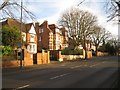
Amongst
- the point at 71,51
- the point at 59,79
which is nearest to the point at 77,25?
the point at 71,51

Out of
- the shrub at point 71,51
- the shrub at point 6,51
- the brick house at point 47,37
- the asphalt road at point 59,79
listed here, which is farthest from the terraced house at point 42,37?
the asphalt road at point 59,79

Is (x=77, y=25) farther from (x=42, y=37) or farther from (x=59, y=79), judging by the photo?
(x=59, y=79)

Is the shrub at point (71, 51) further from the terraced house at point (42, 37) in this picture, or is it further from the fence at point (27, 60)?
the fence at point (27, 60)

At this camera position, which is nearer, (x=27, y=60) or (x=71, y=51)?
(x=27, y=60)

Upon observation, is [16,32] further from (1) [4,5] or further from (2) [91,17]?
(2) [91,17]

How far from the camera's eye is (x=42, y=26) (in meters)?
86.1

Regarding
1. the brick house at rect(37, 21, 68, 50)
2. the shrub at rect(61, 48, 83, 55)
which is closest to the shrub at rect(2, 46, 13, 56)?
the shrub at rect(61, 48, 83, 55)

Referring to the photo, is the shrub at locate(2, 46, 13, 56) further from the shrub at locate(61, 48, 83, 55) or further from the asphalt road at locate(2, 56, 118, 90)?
the shrub at locate(61, 48, 83, 55)

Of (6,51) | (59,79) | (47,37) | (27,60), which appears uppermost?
(47,37)

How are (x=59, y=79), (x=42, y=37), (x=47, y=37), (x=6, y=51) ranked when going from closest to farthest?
(x=59, y=79) < (x=6, y=51) < (x=47, y=37) < (x=42, y=37)

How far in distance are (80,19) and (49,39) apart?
56.9ft

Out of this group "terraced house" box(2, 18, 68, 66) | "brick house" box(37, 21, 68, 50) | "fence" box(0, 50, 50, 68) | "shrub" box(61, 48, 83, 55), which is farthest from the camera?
"brick house" box(37, 21, 68, 50)

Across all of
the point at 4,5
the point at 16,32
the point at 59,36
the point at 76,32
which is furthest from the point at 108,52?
the point at 4,5

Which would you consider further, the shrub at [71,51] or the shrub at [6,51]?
the shrub at [71,51]
